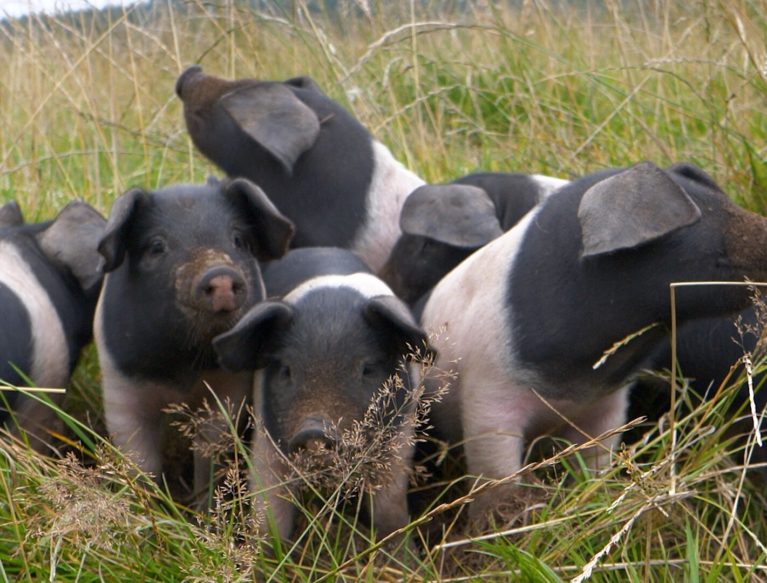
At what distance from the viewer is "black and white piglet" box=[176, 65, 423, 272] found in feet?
14.1

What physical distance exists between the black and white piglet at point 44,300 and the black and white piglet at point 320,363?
26.1 inches

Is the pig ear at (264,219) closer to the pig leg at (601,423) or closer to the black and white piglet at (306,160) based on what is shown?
the black and white piglet at (306,160)

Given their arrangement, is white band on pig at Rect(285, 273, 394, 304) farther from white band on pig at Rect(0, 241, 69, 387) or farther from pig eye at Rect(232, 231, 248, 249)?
white band on pig at Rect(0, 241, 69, 387)

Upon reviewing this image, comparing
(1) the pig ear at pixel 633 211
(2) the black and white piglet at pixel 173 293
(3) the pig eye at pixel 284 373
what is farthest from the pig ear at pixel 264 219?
(1) the pig ear at pixel 633 211

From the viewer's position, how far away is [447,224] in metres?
4.08

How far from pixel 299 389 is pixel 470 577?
0.66 metres

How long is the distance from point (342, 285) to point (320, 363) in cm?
35

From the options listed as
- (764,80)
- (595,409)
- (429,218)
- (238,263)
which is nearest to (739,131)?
(764,80)

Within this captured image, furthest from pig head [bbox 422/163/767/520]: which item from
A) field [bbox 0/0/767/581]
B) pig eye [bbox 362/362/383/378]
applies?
pig eye [bbox 362/362/383/378]

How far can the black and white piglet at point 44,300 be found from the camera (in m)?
3.48

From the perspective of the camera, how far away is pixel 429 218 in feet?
13.5

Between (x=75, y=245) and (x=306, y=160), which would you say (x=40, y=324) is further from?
(x=306, y=160)

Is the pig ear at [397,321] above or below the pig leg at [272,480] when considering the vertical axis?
above

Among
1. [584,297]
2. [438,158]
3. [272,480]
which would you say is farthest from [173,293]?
[438,158]
